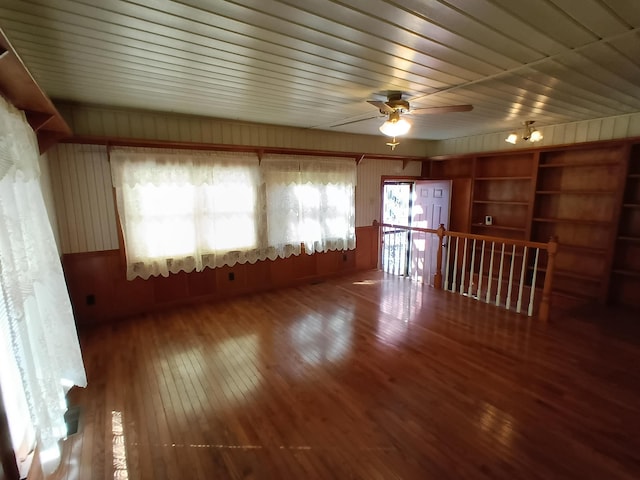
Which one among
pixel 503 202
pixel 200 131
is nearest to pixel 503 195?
pixel 503 202

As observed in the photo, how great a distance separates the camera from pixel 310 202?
4.91 m

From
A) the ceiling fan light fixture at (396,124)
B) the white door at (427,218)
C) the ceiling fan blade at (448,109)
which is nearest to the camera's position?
the ceiling fan blade at (448,109)

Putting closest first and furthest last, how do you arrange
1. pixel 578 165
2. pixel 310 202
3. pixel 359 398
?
pixel 359 398
pixel 578 165
pixel 310 202

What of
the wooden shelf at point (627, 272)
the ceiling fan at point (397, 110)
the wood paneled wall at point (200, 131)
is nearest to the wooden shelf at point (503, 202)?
the wooden shelf at point (627, 272)

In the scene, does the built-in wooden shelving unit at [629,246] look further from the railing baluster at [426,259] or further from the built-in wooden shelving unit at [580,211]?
the railing baluster at [426,259]

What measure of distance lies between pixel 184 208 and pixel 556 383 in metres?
4.12

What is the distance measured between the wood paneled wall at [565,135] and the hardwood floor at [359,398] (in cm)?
239

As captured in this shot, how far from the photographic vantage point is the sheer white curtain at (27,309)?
1386 millimetres

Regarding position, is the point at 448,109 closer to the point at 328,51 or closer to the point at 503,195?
the point at 328,51

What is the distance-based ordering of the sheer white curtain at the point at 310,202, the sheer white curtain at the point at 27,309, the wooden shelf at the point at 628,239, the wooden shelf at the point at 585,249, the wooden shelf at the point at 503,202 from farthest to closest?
the wooden shelf at the point at 503,202 < the sheer white curtain at the point at 310,202 < the wooden shelf at the point at 585,249 < the wooden shelf at the point at 628,239 < the sheer white curtain at the point at 27,309

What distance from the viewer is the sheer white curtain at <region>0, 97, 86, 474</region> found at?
1.39 meters

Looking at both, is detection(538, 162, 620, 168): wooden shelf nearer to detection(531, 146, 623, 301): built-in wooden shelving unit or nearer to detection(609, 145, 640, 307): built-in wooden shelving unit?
detection(531, 146, 623, 301): built-in wooden shelving unit

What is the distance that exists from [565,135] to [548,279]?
233 cm

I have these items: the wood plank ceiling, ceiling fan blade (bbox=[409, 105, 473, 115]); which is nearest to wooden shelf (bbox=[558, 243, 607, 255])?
the wood plank ceiling
